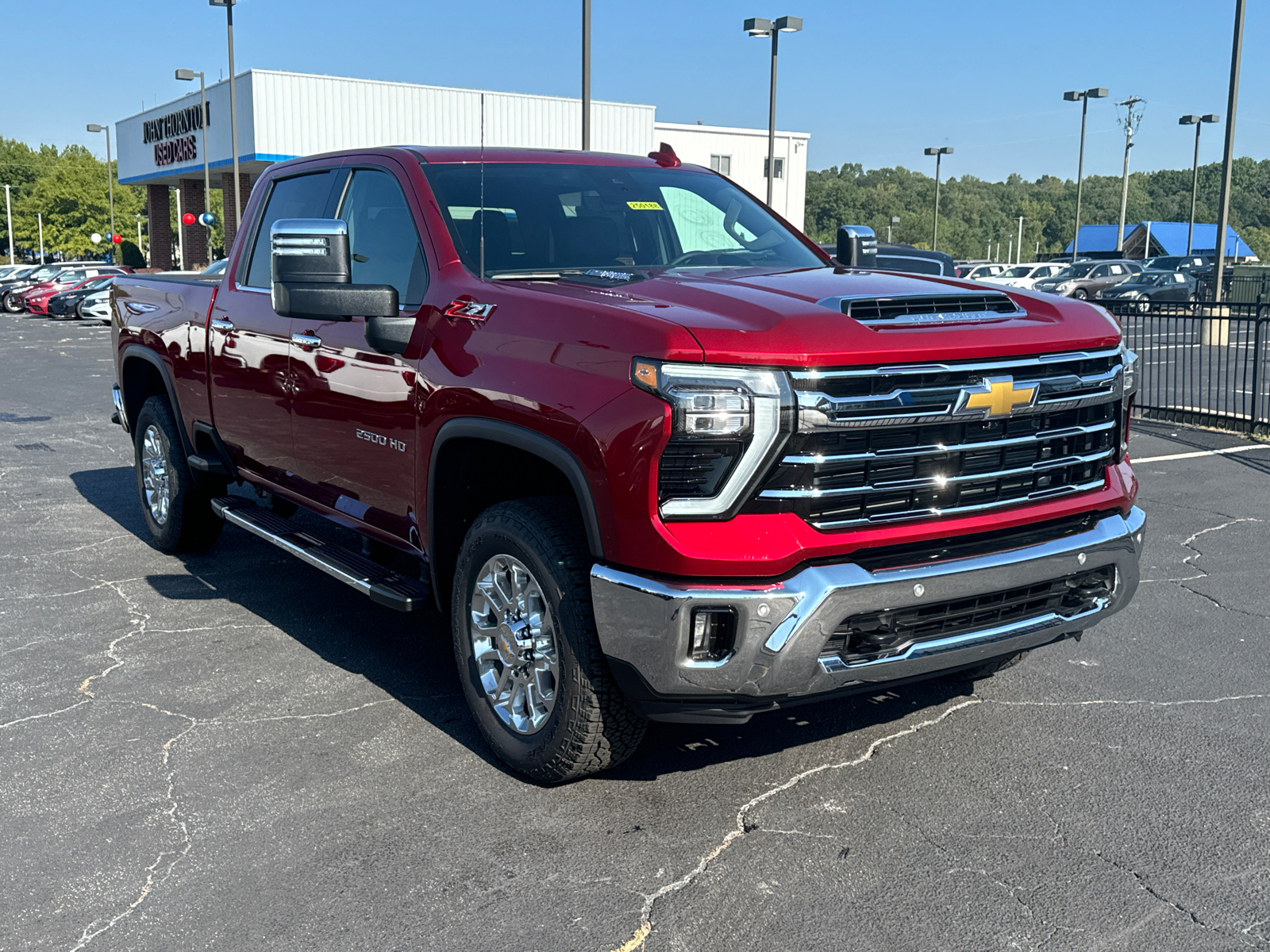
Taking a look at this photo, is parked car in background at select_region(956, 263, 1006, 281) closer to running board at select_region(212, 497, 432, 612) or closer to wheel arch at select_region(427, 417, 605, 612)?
running board at select_region(212, 497, 432, 612)

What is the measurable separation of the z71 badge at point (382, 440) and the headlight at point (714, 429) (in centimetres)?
138

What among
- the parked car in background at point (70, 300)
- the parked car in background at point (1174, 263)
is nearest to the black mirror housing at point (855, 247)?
the parked car in background at point (70, 300)

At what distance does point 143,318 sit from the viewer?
6734 mm

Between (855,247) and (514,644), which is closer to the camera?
(514,644)

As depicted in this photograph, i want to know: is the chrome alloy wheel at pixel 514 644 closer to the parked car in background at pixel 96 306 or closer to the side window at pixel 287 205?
the side window at pixel 287 205

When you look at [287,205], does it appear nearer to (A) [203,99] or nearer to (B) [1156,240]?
(A) [203,99]

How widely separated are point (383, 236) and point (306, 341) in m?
0.56

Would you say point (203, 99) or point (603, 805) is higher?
point (203, 99)

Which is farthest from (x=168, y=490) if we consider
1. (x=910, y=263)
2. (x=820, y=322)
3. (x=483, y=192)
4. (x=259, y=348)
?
(x=820, y=322)

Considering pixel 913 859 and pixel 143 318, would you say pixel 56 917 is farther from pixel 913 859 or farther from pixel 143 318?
pixel 143 318

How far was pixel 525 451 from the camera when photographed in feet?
12.4

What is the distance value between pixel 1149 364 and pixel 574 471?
12.5 m

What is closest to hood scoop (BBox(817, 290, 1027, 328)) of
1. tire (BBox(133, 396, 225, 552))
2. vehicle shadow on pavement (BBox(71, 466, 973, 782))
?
vehicle shadow on pavement (BBox(71, 466, 973, 782))

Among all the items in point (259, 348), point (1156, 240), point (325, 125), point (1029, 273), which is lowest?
point (259, 348)
